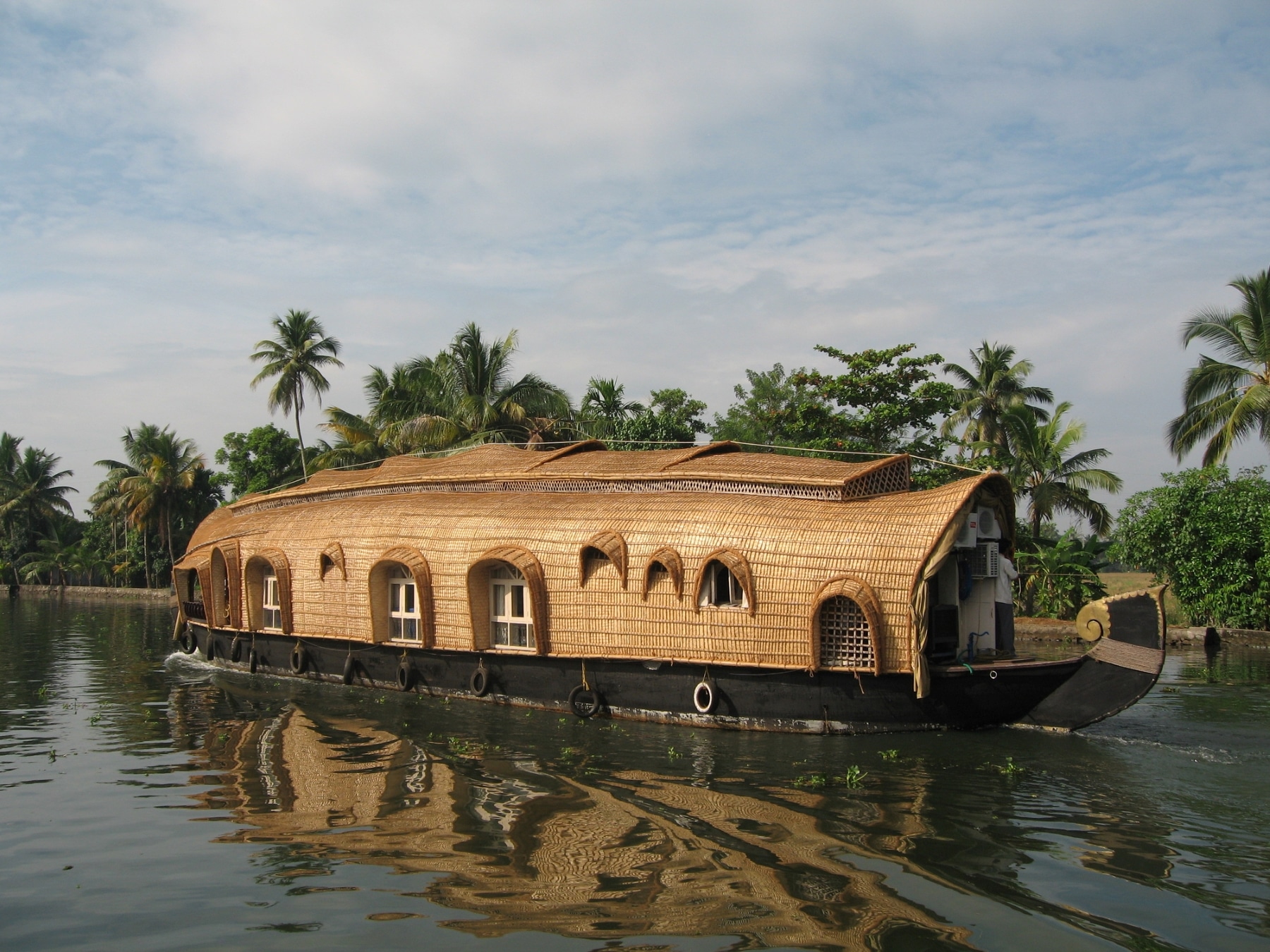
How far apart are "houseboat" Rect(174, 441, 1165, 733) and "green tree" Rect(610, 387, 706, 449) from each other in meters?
11.4

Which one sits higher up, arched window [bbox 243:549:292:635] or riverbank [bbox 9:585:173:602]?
arched window [bbox 243:549:292:635]

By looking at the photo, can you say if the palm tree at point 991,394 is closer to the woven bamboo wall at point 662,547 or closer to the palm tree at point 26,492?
the woven bamboo wall at point 662,547

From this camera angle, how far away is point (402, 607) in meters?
12.2

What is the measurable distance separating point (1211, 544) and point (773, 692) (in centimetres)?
1315

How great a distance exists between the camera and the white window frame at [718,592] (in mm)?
9492

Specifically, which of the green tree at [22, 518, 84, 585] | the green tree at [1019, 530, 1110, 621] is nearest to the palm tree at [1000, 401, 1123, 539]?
the green tree at [1019, 530, 1110, 621]

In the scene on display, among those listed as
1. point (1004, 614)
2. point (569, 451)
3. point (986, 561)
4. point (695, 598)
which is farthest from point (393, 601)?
point (1004, 614)

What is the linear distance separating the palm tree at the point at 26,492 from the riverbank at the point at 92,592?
10.4 ft

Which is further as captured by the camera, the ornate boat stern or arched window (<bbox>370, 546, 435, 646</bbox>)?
arched window (<bbox>370, 546, 435, 646</bbox>)

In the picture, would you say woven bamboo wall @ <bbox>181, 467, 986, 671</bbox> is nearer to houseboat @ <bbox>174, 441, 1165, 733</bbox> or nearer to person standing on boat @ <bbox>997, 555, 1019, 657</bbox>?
houseboat @ <bbox>174, 441, 1165, 733</bbox>

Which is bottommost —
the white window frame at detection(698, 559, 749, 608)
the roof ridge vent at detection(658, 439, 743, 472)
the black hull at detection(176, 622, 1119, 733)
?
the black hull at detection(176, 622, 1119, 733)

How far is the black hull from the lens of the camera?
29.5 feet

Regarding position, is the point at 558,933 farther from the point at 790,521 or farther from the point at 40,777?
the point at 40,777

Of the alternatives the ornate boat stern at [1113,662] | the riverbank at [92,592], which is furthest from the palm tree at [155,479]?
the ornate boat stern at [1113,662]
